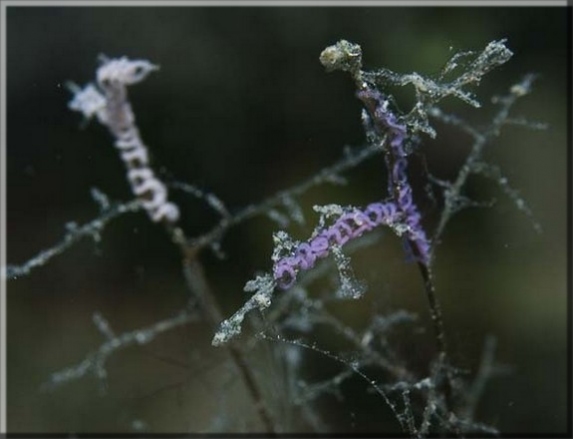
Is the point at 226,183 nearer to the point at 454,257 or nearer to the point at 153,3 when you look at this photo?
the point at 153,3

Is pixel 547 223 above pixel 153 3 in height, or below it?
below

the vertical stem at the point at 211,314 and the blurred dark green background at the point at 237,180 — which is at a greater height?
the blurred dark green background at the point at 237,180

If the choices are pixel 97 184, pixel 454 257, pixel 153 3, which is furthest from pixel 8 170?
pixel 454 257

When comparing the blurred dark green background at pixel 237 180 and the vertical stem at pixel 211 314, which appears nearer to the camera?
the vertical stem at pixel 211 314

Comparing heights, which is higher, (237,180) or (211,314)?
(237,180)

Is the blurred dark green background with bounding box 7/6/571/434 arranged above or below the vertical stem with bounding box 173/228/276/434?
above

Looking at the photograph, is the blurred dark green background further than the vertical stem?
Yes

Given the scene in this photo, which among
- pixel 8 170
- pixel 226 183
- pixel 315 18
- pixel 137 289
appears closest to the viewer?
pixel 315 18

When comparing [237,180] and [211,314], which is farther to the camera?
[237,180]
